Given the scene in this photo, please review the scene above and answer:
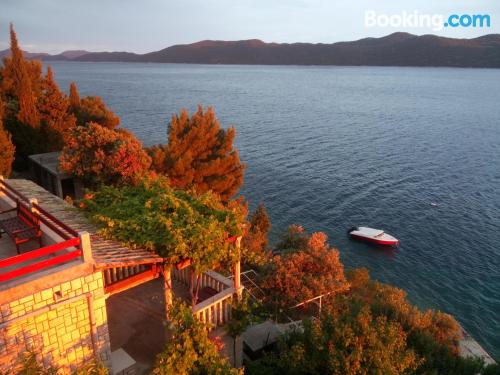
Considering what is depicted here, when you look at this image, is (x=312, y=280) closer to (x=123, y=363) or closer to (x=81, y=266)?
(x=123, y=363)

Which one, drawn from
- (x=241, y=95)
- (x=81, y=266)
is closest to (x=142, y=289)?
(x=81, y=266)

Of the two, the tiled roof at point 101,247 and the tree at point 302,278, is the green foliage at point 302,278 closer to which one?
the tree at point 302,278

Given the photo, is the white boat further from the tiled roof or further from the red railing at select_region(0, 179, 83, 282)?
the red railing at select_region(0, 179, 83, 282)

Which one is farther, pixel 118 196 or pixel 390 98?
pixel 390 98

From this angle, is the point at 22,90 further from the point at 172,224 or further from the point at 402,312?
the point at 402,312

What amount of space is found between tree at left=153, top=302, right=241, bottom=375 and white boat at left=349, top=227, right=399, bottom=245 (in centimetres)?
2940

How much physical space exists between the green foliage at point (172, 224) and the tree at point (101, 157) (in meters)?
11.2

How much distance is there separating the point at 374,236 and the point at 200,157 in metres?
18.1

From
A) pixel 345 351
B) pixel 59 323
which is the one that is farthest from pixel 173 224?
pixel 345 351

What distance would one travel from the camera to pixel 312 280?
1627cm

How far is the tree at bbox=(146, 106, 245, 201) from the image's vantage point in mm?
24781

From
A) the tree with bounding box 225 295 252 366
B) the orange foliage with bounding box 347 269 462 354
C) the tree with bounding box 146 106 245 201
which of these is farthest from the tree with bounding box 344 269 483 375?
the tree with bounding box 146 106 245 201

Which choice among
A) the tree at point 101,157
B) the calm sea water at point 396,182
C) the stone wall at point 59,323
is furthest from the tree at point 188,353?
the calm sea water at point 396,182

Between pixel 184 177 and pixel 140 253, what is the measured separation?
16.9 m
